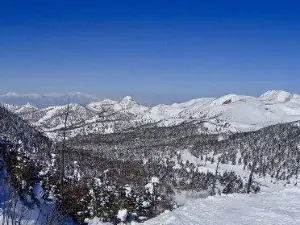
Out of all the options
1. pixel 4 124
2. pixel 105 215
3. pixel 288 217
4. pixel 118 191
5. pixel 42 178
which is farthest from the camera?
pixel 4 124

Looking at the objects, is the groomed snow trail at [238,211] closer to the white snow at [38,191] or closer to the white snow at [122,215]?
the white snow at [122,215]

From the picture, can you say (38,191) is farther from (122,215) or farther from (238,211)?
(238,211)

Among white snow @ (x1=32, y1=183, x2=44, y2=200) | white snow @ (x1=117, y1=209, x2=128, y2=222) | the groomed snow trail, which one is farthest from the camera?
white snow @ (x1=117, y1=209, x2=128, y2=222)

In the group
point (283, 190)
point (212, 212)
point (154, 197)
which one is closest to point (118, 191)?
point (154, 197)

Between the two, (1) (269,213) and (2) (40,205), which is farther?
(2) (40,205)

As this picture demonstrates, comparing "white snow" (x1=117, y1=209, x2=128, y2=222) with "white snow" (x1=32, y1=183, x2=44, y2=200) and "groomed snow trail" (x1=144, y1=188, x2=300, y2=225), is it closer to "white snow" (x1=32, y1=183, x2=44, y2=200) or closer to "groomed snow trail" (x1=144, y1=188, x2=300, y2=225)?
"white snow" (x1=32, y1=183, x2=44, y2=200)

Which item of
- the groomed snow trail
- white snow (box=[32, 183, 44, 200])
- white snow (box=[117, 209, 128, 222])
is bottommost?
white snow (box=[117, 209, 128, 222])

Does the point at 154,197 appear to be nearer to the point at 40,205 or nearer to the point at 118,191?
the point at 118,191

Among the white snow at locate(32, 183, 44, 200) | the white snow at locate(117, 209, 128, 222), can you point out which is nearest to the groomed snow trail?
the white snow at locate(117, 209, 128, 222)

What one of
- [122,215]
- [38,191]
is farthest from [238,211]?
[38,191]
